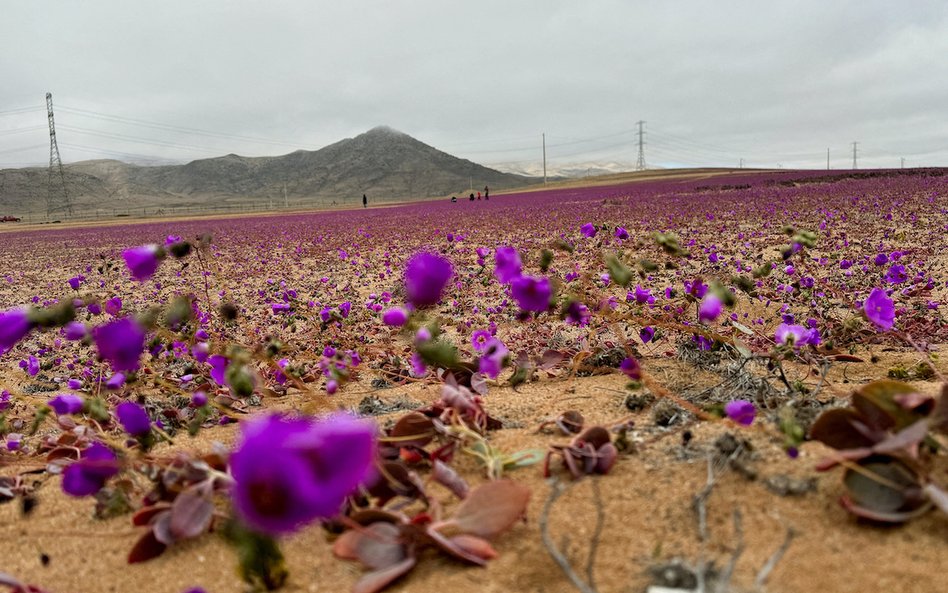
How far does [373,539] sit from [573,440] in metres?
0.56

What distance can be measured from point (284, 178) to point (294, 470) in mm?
127859

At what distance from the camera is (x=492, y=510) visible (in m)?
1.22

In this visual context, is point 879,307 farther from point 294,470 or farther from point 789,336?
point 294,470

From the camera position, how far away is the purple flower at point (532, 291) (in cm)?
144

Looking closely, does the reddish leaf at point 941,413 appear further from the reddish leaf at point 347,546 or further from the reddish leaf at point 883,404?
the reddish leaf at point 347,546

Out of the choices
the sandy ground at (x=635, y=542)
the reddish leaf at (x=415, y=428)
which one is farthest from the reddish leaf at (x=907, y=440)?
the reddish leaf at (x=415, y=428)

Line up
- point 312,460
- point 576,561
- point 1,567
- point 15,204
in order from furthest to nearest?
point 15,204 → point 1,567 → point 576,561 → point 312,460

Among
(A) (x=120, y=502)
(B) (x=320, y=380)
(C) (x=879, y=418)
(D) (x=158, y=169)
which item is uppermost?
(D) (x=158, y=169)

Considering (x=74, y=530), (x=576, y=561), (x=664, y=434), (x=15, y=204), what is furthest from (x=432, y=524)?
(x=15, y=204)

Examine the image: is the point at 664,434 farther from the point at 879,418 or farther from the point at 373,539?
the point at 373,539

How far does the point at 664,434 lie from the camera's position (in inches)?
63.9

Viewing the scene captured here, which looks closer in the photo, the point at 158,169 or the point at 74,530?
the point at 74,530

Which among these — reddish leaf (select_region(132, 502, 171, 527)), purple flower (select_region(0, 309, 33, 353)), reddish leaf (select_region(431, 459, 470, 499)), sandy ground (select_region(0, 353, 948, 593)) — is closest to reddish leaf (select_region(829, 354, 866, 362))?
sandy ground (select_region(0, 353, 948, 593))

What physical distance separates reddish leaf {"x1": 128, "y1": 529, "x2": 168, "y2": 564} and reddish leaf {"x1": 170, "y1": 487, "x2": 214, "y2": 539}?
0.15 feet
